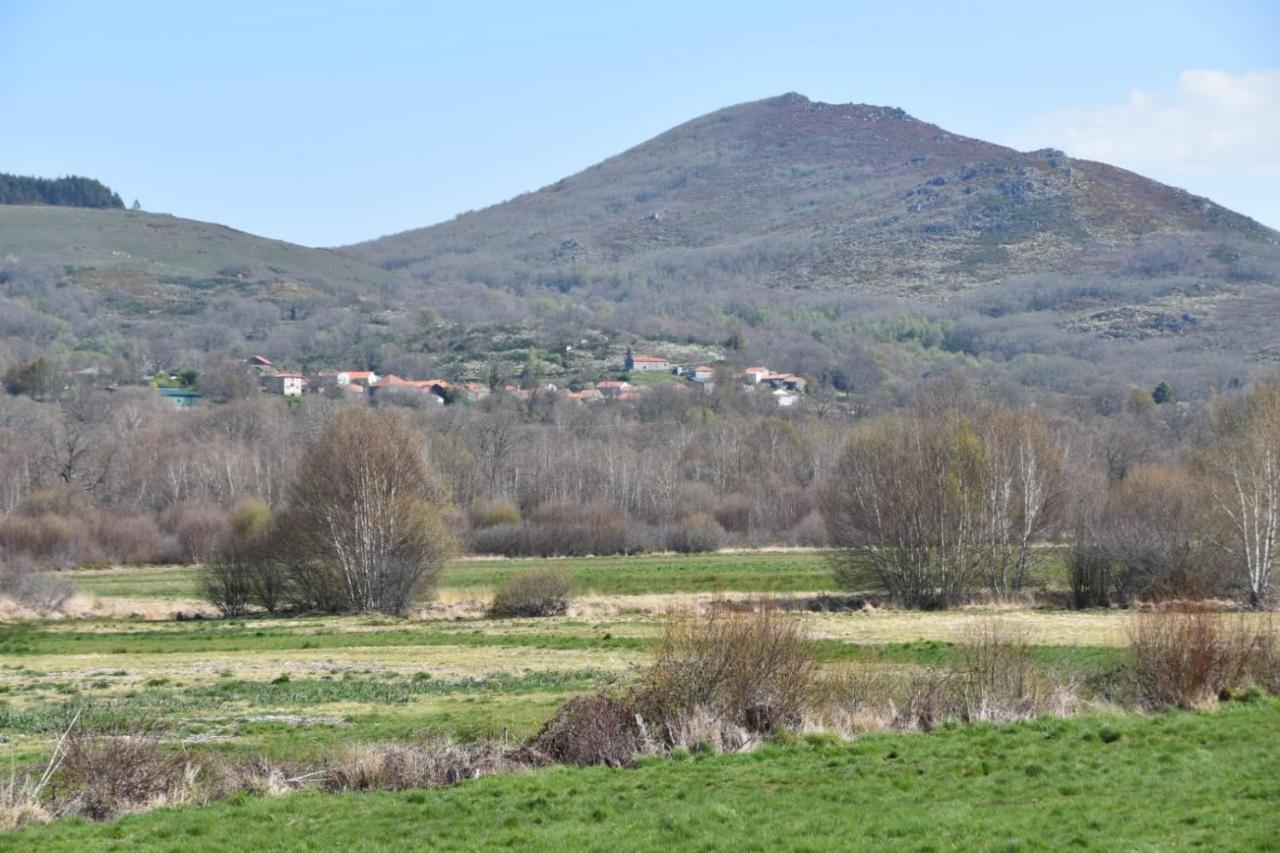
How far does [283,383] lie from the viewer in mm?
179125

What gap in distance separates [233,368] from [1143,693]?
177838 mm

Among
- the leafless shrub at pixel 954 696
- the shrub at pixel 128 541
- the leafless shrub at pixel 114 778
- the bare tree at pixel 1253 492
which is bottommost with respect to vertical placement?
the shrub at pixel 128 541

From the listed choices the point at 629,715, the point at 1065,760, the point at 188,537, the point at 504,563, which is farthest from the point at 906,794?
the point at 188,537

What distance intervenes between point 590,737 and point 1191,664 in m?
10.6

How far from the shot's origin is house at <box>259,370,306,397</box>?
177375 mm

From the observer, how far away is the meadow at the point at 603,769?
50.0 feet

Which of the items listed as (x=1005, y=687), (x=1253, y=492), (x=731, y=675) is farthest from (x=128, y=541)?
(x=1005, y=687)

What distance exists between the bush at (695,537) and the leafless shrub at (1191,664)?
6374 centimetres

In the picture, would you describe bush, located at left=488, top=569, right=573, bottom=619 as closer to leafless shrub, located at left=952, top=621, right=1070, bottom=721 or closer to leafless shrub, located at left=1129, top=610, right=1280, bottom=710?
leafless shrub, located at left=952, top=621, right=1070, bottom=721

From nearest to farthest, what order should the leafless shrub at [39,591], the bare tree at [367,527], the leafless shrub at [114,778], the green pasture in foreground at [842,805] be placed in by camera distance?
the green pasture in foreground at [842,805] < the leafless shrub at [114,778] < the leafless shrub at [39,591] < the bare tree at [367,527]

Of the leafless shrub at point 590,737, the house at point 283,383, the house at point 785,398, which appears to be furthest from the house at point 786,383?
the leafless shrub at point 590,737

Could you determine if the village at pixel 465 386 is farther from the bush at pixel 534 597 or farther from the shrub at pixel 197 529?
the bush at pixel 534 597

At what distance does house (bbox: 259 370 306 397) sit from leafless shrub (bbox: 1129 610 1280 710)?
16025 cm

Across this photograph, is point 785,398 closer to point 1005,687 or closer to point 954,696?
point 1005,687
